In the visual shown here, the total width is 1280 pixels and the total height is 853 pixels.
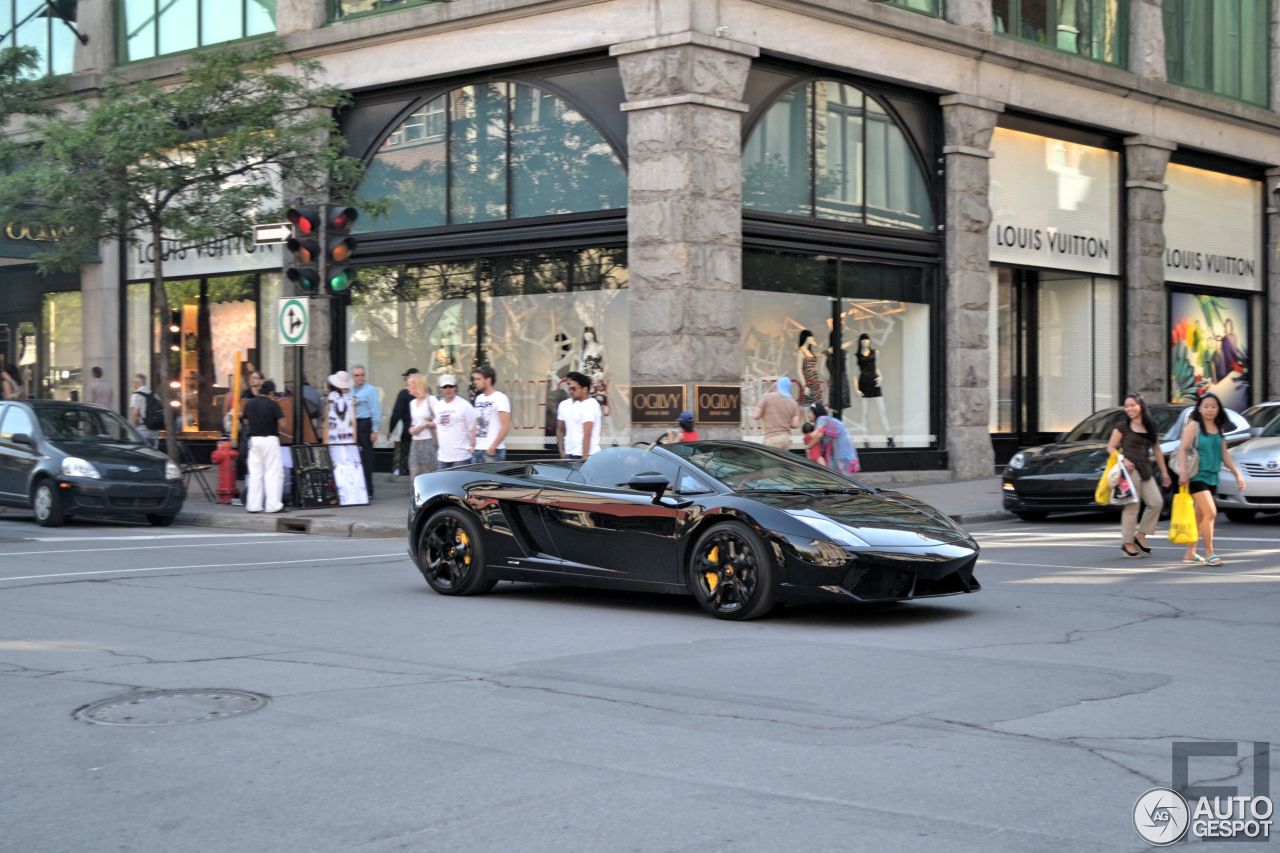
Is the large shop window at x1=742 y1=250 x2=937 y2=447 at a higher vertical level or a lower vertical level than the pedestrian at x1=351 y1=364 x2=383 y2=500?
higher

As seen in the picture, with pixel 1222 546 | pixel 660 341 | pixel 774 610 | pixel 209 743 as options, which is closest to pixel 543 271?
pixel 660 341

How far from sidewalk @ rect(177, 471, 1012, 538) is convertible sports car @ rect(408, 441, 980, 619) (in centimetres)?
635

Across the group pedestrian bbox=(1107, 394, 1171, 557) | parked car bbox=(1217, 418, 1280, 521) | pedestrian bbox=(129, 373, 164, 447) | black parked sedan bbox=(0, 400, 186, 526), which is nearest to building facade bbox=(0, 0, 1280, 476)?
pedestrian bbox=(129, 373, 164, 447)

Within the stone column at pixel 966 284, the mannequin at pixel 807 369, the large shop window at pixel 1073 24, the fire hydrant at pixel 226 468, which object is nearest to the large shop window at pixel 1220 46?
the large shop window at pixel 1073 24

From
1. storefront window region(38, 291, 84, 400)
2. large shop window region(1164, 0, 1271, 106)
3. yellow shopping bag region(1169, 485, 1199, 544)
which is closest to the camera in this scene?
yellow shopping bag region(1169, 485, 1199, 544)

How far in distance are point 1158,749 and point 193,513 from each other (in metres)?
16.3

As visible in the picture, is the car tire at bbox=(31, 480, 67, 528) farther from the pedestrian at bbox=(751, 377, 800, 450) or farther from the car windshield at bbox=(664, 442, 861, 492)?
the car windshield at bbox=(664, 442, 861, 492)

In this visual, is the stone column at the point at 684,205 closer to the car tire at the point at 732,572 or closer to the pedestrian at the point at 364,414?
the pedestrian at the point at 364,414

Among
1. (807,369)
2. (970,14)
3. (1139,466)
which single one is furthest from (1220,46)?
(1139,466)

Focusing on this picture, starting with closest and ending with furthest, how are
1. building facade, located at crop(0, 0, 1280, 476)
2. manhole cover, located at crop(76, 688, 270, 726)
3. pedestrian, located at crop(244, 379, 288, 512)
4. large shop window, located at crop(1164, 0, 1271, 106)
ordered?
manhole cover, located at crop(76, 688, 270, 726) → pedestrian, located at crop(244, 379, 288, 512) → building facade, located at crop(0, 0, 1280, 476) → large shop window, located at crop(1164, 0, 1271, 106)

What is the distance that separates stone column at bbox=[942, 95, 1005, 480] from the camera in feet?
83.2

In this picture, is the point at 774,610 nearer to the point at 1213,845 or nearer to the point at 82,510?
the point at 1213,845

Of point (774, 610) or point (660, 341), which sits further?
point (660, 341)

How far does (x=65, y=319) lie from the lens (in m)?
30.7
